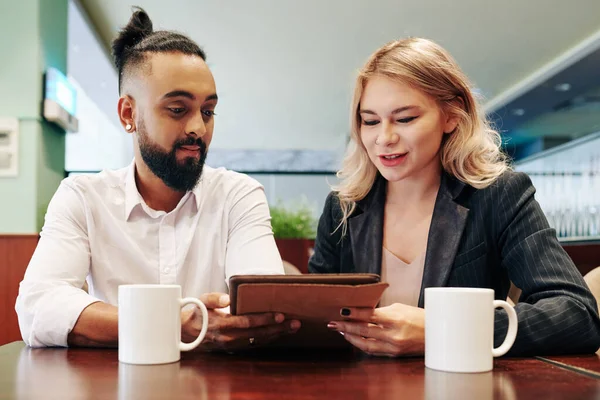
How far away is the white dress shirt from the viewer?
57.9 inches

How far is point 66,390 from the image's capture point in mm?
729

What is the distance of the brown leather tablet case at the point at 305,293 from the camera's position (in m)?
0.87

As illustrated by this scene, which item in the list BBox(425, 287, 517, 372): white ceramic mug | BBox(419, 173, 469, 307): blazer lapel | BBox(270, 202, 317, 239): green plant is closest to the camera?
BBox(425, 287, 517, 372): white ceramic mug

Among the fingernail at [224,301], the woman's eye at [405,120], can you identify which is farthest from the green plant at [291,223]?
the fingernail at [224,301]

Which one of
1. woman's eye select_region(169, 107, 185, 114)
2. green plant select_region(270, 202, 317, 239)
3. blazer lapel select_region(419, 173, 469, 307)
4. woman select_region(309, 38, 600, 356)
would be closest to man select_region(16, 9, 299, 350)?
woman's eye select_region(169, 107, 185, 114)

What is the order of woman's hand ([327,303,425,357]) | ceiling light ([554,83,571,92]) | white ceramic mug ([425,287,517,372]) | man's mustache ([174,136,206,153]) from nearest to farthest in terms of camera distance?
white ceramic mug ([425,287,517,372]), woman's hand ([327,303,425,357]), man's mustache ([174,136,206,153]), ceiling light ([554,83,571,92])

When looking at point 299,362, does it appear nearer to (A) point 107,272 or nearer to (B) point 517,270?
(B) point 517,270

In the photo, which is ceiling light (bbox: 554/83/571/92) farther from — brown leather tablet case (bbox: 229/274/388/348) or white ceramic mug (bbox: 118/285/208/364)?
white ceramic mug (bbox: 118/285/208/364)

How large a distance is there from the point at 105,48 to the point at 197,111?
4.99 m

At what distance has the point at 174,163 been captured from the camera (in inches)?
60.2

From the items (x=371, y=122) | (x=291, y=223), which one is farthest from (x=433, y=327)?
(x=291, y=223)

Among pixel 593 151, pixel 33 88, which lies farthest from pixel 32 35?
pixel 593 151

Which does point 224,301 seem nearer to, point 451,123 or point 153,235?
point 153,235

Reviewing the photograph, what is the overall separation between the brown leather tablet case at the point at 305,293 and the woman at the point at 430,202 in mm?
396
